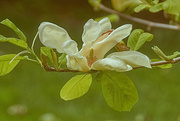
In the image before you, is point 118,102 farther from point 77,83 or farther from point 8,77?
point 8,77

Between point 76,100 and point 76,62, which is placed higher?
point 76,62

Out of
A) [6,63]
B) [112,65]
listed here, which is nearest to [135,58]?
[112,65]

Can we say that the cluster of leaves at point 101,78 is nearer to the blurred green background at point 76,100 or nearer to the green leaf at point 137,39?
the green leaf at point 137,39

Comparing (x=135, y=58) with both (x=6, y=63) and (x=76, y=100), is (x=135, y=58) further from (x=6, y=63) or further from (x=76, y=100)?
(x=76, y=100)

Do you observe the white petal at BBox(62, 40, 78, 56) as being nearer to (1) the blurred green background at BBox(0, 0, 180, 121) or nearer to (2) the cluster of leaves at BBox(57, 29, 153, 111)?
(2) the cluster of leaves at BBox(57, 29, 153, 111)

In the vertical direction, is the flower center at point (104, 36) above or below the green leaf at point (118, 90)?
above

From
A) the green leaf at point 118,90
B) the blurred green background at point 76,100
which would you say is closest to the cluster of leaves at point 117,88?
the green leaf at point 118,90

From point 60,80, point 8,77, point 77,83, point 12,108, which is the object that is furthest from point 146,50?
point 77,83
